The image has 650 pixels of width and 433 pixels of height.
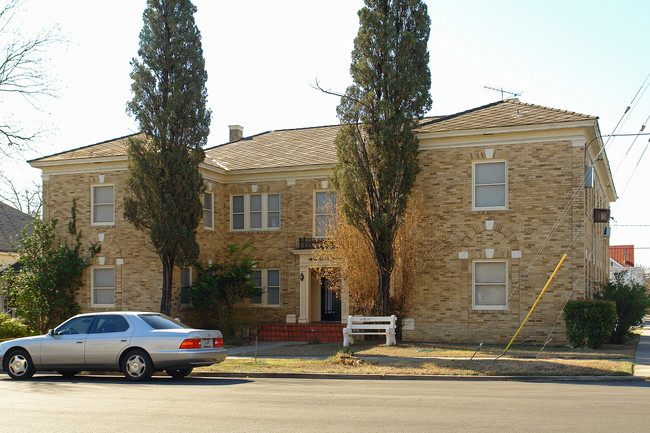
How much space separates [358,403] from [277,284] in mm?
16520

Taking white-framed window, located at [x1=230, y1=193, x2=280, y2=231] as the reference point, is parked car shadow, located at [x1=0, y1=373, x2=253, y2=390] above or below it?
below

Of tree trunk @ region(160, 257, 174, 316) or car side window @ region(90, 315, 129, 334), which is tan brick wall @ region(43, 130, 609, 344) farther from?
car side window @ region(90, 315, 129, 334)

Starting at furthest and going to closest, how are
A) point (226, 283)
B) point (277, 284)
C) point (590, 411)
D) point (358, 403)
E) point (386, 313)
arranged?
point (277, 284)
point (226, 283)
point (386, 313)
point (358, 403)
point (590, 411)

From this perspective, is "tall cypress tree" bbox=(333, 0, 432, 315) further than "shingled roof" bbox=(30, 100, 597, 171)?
No

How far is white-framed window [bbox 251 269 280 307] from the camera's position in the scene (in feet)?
88.6

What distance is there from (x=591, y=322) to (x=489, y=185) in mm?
5331

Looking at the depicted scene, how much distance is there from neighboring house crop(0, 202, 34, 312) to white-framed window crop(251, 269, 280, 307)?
38.2ft

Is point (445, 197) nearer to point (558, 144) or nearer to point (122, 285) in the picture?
point (558, 144)

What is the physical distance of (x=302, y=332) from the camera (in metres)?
25.3

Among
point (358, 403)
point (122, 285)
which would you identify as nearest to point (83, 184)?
point (122, 285)

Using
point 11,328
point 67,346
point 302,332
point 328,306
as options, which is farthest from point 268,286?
point 67,346

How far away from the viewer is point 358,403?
35.1 ft

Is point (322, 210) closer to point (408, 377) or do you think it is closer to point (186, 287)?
point (186, 287)

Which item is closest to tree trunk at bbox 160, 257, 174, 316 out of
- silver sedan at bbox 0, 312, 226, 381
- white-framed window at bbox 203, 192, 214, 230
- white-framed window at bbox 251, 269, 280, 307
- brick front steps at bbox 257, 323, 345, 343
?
white-framed window at bbox 203, 192, 214, 230
